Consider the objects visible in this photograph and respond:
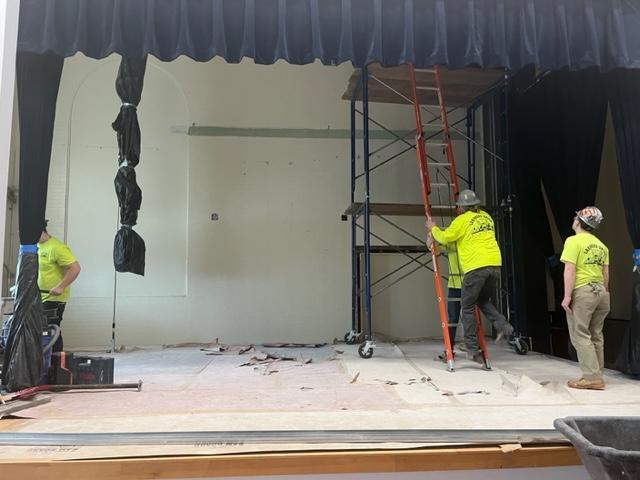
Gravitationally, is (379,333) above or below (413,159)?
below

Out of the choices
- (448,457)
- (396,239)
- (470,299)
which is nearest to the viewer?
(448,457)

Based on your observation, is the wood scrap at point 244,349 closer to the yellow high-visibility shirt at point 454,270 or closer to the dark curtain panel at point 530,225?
the yellow high-visibility shirt at point 454,270

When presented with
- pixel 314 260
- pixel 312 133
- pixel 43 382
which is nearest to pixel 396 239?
pixel 314 260

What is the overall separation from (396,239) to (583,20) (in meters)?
4.43

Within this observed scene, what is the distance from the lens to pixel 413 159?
26.7ft

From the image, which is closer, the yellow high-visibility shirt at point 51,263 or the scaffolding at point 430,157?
the yellow high-visibility shirt at point 51,263

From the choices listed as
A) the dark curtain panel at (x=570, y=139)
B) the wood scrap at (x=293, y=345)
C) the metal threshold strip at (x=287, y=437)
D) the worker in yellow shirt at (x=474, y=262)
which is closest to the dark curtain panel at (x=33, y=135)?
the metal threshold strip at (x=287, y=437)

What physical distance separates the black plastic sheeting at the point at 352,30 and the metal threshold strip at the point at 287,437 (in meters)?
2.94

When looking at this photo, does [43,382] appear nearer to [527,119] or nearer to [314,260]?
[314,260]

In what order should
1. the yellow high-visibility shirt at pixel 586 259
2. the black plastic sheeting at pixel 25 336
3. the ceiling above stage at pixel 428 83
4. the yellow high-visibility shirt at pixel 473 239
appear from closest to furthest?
the black plastic sheeting at pixel 25 336 < the yellow high-visibility shirt at pixel 586 259 < the yellow high-visibility shirt at pixel 473 239 < the ceiling above stage at pixel 428 83

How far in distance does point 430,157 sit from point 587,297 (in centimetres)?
364

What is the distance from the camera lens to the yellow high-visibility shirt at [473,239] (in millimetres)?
4766

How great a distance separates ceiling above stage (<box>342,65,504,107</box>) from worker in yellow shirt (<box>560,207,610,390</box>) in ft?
10.0

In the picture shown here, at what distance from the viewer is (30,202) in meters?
3.83
